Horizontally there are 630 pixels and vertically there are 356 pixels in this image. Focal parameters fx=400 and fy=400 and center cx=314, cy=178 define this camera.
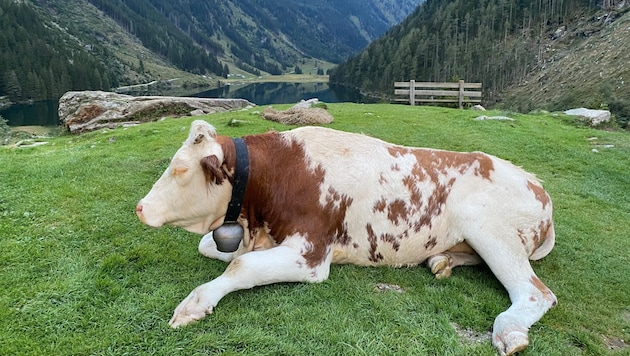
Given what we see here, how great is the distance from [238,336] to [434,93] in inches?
892

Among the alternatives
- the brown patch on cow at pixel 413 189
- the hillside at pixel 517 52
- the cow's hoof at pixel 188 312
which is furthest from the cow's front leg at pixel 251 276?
the hillside at pixel 517 52

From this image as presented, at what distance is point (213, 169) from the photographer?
3.53 m

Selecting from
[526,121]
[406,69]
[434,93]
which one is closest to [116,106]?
[434,93]

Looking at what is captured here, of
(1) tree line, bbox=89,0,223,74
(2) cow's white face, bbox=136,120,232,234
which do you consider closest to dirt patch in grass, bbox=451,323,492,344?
(2) cow's white face, bbox=136,120,232,234

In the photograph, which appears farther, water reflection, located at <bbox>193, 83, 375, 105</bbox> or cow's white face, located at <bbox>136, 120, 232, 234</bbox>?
water reflection, located at <bbox>193, 83, 375, 105</bbox>

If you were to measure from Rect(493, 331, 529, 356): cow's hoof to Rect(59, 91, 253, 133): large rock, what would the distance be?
65.1 feet

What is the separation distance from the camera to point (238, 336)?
9.92 feet

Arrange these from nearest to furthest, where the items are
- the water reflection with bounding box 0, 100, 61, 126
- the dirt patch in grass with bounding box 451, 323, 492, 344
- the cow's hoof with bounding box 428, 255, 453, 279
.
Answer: the dirt patch in grass with bounding box 451, 323, 492, 344 < the cow's hoof with bounding box 428, 255, 453, 279 < the water reflection with bounding box 0, 100, 61, 126

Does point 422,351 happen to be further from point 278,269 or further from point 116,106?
point 116,106

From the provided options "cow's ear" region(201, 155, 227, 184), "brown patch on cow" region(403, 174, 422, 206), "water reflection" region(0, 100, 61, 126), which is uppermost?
"cow's ear" region(201, 155, 227, 184)

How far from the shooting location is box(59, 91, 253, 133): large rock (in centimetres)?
2047

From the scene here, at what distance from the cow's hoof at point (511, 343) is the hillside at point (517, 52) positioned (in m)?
55.6

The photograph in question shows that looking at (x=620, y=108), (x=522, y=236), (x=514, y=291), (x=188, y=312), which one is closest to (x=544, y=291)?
(x=514, y=291)

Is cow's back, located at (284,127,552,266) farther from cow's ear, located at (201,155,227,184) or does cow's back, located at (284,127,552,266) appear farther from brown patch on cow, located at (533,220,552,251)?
cow's ear, located at (201,155,227,184)
